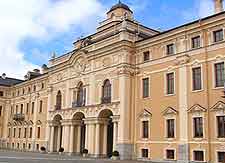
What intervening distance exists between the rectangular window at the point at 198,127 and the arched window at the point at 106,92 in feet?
37.8

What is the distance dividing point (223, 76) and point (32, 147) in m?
36.8

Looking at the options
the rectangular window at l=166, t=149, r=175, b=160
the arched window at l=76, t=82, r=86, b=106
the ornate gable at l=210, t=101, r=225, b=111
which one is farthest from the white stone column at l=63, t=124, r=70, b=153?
the ornate gable at l=210, t=101, r=225, b=111

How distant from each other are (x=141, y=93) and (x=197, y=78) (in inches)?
291

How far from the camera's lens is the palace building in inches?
1212

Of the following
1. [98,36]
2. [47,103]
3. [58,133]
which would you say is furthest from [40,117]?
[98,36]

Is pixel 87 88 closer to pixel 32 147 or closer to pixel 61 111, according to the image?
pixel 61 111

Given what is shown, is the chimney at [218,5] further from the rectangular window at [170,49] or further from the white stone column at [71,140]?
the white stone column at [71,140]

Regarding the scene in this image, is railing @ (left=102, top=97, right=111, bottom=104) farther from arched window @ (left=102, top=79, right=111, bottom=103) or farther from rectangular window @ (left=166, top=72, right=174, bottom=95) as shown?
rectangular window @ (left=166, top=72, right=174, bottom=95)

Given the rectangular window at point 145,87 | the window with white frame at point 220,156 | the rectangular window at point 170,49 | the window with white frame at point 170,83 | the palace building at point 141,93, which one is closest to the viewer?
the window with white frame at point 220,156

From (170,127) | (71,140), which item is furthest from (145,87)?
(71,140)

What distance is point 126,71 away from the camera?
38.2 m

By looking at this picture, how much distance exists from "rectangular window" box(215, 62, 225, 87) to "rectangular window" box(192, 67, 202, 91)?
1706 millimetres

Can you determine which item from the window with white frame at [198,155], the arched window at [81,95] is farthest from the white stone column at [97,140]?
the window with white frame at [198,155]

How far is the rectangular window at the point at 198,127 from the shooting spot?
3077cm
